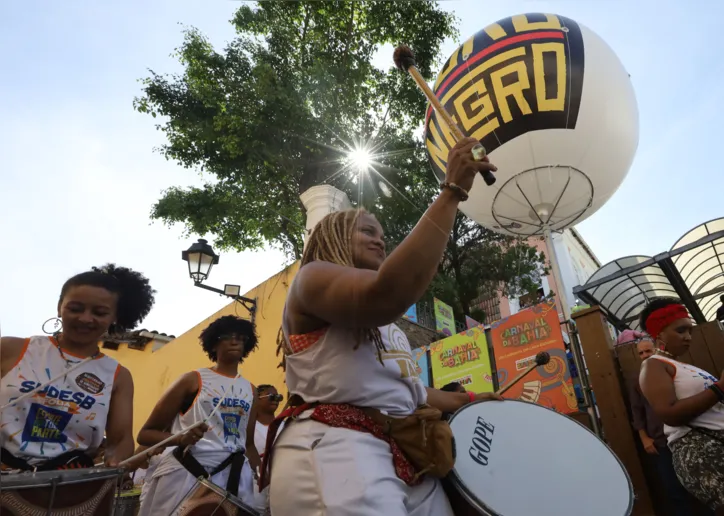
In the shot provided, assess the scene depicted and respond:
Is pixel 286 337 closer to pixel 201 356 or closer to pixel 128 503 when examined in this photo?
pixel 128 503

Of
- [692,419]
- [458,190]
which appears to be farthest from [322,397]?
[692,419]

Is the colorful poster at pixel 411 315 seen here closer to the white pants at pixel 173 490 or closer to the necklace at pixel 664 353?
the necklace at pixel 664 353

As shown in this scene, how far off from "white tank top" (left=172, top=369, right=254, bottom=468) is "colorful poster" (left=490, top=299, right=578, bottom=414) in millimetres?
3653

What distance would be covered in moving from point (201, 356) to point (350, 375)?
965cm

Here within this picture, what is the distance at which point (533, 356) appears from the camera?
20.8ft

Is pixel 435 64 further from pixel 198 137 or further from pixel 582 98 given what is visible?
pixel 582 98

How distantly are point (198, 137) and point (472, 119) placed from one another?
9786mm

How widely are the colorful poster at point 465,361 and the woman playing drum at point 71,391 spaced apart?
18.4ft

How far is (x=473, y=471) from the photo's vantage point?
148 cm

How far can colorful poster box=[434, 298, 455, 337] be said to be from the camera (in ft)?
34.0

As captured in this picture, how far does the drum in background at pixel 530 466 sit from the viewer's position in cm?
142

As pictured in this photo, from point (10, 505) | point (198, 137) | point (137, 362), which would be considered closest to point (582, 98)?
point (10, 505)

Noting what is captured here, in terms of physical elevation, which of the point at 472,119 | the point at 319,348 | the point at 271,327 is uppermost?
the point at 472,119

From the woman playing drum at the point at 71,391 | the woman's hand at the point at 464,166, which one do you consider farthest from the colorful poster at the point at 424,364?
the woman's hand at the point at 464,166
